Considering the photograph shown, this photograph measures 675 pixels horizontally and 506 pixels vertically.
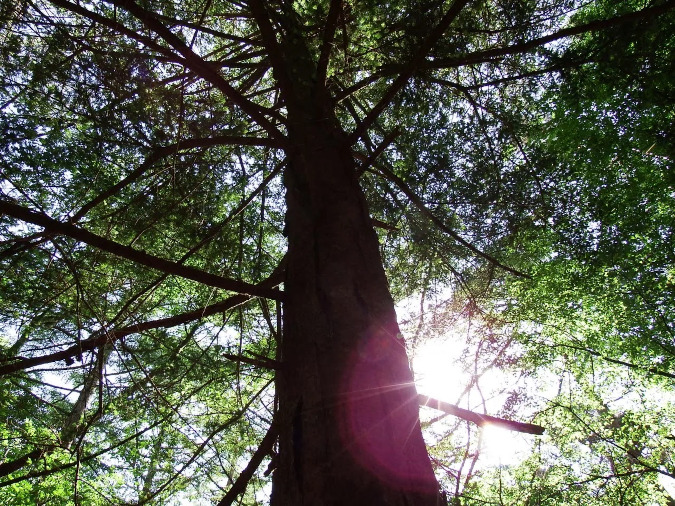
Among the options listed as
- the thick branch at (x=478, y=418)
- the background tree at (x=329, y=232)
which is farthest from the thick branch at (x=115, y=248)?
the thick branch at (x=478, y=418)

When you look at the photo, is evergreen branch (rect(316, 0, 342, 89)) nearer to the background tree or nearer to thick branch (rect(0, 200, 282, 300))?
the background tree

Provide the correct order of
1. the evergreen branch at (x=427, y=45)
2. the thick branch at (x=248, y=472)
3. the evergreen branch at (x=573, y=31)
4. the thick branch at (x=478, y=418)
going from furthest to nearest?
the evergreen branch at (x=573, y=31) → the evergreen branch at (x=427, y=45) → the thick branch at (x=248, y=472) → the thick branch at (x=478, y=418)

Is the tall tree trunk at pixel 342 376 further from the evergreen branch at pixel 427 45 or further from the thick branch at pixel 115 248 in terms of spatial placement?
the evergreen branch at pixel 427 45

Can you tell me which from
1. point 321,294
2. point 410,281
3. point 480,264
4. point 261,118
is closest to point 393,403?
point 321,294

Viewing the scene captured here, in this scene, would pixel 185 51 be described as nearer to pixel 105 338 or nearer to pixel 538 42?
pixel 105 338

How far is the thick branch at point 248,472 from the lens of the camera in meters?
1.78

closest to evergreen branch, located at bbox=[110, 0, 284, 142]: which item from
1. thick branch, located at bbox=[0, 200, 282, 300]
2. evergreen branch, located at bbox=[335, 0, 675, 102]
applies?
evergreen branch, located at bbox=[335, 0, 675, 102]

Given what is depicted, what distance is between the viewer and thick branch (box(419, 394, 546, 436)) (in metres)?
1.41

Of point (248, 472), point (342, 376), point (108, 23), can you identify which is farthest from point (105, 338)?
point (108, 23)

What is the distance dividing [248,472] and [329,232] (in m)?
1.11

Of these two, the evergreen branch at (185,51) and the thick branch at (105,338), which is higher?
the evergreen branch at (185,51)

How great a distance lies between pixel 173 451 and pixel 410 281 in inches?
127

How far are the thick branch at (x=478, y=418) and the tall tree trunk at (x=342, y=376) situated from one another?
17cm

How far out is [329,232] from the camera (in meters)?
1.88
